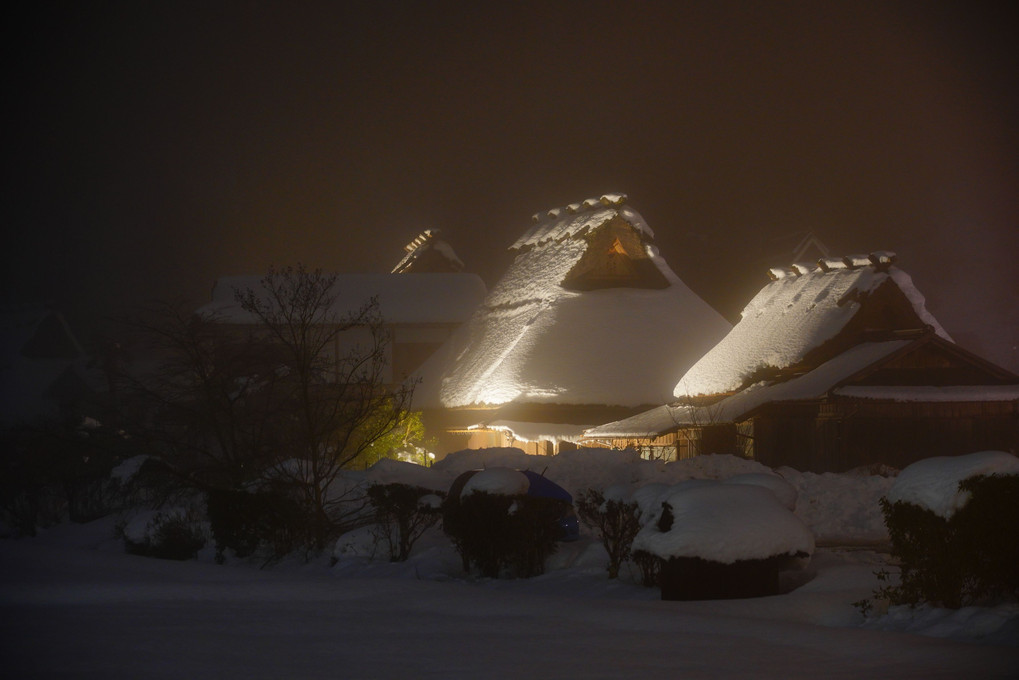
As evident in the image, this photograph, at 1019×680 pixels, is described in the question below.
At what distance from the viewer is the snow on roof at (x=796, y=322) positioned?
31625 mm

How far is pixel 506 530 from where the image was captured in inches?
569

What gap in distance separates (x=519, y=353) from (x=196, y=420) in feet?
60.3

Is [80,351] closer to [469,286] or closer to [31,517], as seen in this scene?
[469,286]

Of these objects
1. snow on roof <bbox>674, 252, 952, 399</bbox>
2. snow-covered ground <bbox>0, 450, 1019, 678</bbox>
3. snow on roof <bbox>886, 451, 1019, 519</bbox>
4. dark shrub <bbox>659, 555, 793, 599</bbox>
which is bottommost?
snow-covered ground <bbox>0, 450, 1019, 678</bbox>

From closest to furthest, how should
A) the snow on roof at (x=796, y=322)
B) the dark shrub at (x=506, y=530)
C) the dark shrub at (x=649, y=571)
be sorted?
1. the dark shrub at (x=649, y=571)
2. the dark shrub at (x=506, y=530)
3. the snow on roof at (x=796, y=322)

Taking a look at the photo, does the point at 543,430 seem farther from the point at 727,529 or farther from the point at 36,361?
the point at 36,361

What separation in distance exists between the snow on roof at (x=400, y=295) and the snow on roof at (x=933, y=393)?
32.0 m

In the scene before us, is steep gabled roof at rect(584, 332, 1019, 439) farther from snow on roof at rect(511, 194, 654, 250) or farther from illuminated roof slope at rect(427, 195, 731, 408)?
snow on roof at rect(511, 194, 654, 250)

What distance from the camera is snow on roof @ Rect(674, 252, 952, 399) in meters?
31.6

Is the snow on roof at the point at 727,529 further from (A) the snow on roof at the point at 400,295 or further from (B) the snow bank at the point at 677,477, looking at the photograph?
(A) the snow on roof at the point at 400,295

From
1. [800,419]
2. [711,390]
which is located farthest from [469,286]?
[800,419]

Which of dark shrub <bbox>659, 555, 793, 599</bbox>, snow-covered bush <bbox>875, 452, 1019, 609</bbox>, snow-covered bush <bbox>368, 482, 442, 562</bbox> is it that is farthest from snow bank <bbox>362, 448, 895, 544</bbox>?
snow-covered bush <bbox>875, 452, 1019, 609</bbox>

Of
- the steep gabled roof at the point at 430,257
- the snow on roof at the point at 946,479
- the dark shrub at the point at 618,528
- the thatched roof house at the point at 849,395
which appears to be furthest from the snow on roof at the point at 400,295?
the snow on roof at the point at 946,479

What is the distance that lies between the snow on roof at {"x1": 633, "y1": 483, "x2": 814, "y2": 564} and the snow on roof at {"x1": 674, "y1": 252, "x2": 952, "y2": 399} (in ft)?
66.3
